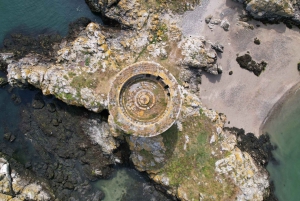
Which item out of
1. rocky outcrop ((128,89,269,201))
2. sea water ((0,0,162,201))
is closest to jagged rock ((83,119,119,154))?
rocky outcrop ((128,89,269,201))

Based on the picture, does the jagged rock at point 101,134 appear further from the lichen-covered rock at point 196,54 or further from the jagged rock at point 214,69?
the jagged rock at point 214,69

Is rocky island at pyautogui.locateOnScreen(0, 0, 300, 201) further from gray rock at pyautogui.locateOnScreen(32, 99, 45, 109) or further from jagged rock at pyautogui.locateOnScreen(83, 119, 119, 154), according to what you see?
jagged rock at pyautogui.locateOnScreen(83, 119, 119, 154)

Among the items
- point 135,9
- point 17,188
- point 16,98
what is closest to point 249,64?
point 135,9

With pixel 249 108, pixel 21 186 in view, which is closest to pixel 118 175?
pixel 21 186

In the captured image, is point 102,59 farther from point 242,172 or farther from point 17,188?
point 242,172

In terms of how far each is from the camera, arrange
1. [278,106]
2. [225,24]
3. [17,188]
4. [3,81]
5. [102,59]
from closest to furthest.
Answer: [102,59] → [225,24] → [17,188] → [278,106] → [3,81]
